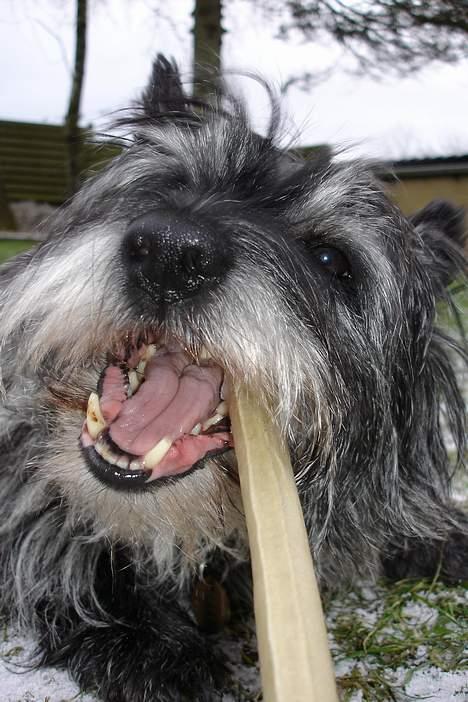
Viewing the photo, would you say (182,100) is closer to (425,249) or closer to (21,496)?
(425,249)

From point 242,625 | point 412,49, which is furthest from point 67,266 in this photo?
point 412,49

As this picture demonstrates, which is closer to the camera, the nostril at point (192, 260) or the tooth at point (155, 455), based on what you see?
the nostril at point (192, 260)

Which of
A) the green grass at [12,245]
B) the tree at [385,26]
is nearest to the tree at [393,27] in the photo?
the tree at [385,26]

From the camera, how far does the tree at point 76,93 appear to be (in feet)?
37.3

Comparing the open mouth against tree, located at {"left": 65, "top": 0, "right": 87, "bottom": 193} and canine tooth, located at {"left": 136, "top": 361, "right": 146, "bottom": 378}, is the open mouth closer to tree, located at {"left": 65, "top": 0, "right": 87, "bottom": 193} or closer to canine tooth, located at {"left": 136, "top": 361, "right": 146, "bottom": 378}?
canine tooth, located at {"left": 136, "top": 361, "right": 146, "bottom": 378}

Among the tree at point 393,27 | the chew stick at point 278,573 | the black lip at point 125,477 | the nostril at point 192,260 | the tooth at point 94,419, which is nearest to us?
the chew stick at point 278,573

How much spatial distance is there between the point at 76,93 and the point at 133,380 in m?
11.4

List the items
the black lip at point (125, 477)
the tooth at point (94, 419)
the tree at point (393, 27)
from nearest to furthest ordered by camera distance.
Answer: the black lip at point (125, 477), the tooth at point (94, 419), the tree at point (393, 27)

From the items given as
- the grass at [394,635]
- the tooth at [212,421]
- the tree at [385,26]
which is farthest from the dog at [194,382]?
the tree at [385,26]

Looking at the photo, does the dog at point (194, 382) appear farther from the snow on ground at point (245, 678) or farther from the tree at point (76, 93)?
the tree at point (76, 93)

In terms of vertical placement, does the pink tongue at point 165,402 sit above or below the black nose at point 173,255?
below

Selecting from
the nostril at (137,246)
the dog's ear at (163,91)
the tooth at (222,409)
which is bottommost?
the tooth at (222,409)

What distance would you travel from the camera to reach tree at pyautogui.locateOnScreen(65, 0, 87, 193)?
448 inches

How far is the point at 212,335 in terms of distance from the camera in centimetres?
160
